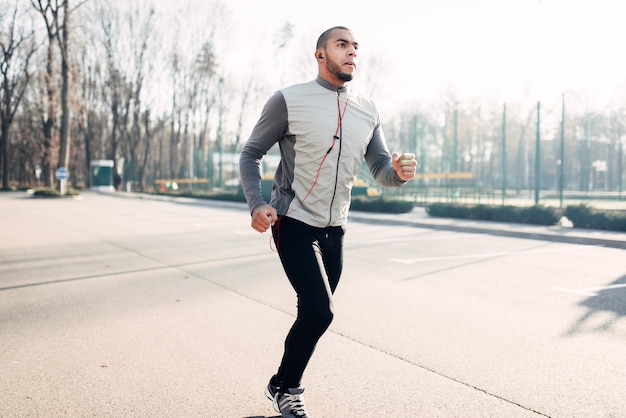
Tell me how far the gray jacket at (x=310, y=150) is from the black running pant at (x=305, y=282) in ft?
0.23

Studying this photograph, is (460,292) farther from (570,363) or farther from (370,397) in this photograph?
(370,397)

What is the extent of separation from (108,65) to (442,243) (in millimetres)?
43274

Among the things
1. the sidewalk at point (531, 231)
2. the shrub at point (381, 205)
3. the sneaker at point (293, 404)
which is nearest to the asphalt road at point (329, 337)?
the sneaker at point (293, 404)

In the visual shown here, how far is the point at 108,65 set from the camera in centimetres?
4859

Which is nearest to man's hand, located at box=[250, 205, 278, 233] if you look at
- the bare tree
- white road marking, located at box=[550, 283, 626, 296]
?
white road marking, located at box=[550, 283, 626, 296]

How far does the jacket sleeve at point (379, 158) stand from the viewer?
324cm

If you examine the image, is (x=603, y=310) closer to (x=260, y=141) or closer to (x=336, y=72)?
(x=336, y=72)

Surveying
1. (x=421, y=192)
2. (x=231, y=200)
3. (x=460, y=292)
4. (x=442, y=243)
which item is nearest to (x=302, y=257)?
(x=460, y=292)

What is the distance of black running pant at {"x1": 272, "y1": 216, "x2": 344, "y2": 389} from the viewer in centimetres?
285

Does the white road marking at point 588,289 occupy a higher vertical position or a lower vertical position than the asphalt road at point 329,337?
higher

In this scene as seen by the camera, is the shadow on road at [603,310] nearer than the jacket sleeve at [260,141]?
No

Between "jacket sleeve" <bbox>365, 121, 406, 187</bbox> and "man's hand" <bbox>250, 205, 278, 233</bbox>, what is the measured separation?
73 centimetres

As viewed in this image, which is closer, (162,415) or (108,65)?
(162,415)

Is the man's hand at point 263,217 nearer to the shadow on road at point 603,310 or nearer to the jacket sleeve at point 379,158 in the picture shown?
the jacket sleeve at point 379,158
